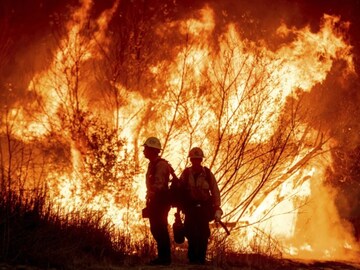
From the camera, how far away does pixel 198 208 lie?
827 centimetres

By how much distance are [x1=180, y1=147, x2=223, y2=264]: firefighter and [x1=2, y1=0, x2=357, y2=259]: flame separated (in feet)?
9.04

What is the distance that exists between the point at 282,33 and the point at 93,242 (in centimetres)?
741

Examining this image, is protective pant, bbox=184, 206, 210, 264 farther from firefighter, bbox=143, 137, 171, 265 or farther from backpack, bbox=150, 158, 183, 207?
firefighter, bbox=143, 137, 171, 265

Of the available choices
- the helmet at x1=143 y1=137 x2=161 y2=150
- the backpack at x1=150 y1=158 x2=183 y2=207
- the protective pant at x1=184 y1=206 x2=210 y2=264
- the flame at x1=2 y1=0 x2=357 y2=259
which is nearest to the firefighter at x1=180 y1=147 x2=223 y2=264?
the protective pant at x1=184 y1=206 x2=210 y2=264

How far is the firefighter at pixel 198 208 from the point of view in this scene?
8.25 metres

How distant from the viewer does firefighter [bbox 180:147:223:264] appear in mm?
8250

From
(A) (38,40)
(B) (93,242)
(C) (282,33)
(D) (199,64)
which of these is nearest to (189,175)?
(B) (93,242)

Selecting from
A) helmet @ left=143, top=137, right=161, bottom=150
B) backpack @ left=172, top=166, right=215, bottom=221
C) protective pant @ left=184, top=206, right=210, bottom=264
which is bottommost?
protective pant @ left=184, top=206, right=210, bottom=264

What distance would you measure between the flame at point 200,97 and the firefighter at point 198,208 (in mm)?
2755

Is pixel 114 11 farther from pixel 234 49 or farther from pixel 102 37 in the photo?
pixel 234 49

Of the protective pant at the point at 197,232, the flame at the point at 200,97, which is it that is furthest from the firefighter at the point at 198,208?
the flame at the point at 200,97

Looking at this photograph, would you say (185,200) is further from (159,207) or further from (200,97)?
(200,97)

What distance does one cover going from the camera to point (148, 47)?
1283 centimetres

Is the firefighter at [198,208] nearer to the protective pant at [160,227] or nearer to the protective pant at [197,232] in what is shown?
the protective pant at [197,232]
